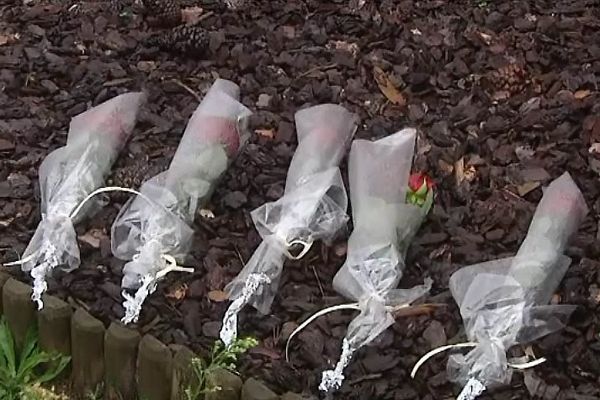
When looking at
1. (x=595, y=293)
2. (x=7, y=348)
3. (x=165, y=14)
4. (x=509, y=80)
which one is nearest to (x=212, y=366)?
(x=7, y=348)

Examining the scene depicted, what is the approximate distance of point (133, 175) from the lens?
3.39 metres

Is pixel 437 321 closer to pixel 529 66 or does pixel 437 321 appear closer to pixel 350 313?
pixel 350 313

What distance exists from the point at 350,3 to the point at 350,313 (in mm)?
1600

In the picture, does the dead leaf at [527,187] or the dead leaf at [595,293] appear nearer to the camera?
the dead leaf at [595,293]

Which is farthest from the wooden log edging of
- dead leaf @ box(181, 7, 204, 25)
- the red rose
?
dead leaf @ box(181, 7, 204, 25)

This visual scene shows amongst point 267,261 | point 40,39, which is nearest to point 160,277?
point 267,261

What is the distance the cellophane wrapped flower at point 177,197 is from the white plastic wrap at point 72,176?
130mm

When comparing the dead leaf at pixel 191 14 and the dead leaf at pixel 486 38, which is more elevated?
the dead leaf at pixel 486 38

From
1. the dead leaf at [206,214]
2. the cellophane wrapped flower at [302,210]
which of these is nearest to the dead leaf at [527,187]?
the cellophane wrapped flower at [302,210]

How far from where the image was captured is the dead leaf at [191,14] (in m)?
4.16

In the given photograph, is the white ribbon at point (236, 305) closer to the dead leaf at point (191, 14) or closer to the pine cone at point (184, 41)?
the pine cone at point (184, 41)

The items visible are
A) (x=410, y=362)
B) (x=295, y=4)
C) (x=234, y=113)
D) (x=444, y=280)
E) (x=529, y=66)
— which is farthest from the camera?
(x=295, y=4)

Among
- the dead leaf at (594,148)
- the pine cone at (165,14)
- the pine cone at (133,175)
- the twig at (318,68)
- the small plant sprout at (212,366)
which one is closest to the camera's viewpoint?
the small plant sprout at (212,366)

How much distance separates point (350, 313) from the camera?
301 centimetres
